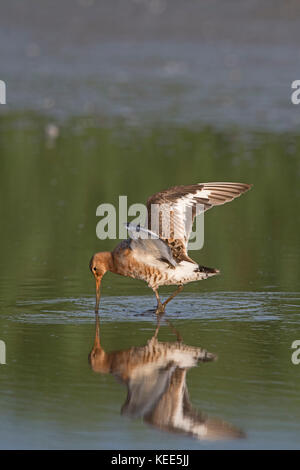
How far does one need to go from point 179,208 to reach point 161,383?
281 centimetres

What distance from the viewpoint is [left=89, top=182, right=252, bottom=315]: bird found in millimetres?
9656

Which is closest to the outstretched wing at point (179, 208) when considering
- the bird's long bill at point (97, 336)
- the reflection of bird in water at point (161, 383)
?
the bird's long bill at point (97, 336)

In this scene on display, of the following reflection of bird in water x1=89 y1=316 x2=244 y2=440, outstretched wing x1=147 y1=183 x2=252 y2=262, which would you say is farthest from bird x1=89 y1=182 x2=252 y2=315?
reflection of bird in water x1=89 y1=316 x2=244 y2=440

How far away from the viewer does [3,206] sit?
14531 mm

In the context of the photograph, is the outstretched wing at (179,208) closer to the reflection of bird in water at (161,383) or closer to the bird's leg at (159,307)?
the bird's leg at (159,307)

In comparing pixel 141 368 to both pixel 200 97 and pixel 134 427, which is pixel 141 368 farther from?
pixel 200 97

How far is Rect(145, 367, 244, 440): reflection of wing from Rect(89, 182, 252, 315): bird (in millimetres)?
2470

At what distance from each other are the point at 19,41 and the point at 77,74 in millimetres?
2917

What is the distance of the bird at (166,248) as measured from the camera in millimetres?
9656

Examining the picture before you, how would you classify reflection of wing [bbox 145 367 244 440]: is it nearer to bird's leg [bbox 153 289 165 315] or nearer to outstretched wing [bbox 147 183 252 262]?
bird's leg [bbox 153 289 165 315]

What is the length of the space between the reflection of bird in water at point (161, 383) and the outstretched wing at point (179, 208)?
1.37 metres

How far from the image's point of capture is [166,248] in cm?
949
